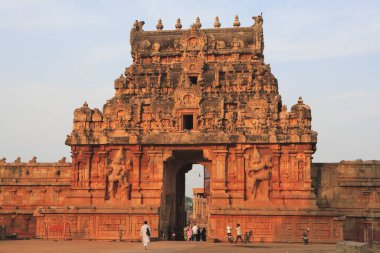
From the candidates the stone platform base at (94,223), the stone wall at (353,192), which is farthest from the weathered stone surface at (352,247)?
the stone wall at (353,192)

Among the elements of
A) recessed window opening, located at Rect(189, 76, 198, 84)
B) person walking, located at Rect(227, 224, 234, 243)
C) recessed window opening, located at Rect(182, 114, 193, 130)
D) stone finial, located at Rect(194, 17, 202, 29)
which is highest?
stone finial, located at Rect(194, 17, 202, 29)

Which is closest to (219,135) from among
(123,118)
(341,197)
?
(123,118)

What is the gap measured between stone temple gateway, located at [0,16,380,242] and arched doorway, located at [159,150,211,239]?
87mm

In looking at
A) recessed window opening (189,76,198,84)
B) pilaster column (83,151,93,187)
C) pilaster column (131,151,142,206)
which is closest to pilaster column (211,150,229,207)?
pilaster column (131,151,142,206)

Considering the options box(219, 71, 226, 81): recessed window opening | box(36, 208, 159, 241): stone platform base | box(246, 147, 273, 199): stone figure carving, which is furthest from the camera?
box(219, 71, 226, 81): recessed window opening

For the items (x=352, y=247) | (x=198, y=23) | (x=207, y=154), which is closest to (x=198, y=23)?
(x=198, y=23)

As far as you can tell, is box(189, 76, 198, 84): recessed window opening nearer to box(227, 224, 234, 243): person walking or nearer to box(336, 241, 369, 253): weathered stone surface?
box(227, 224, 234, 243): person walking

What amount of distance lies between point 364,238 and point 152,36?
17750mm

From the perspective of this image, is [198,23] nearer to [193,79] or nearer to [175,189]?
[193,79]

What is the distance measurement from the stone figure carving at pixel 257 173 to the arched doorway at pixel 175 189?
3.16 m

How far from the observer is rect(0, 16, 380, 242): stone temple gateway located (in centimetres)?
2617

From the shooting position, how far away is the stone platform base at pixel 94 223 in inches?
1028

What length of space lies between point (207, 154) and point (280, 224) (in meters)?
5.26

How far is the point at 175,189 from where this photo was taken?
103 feet
